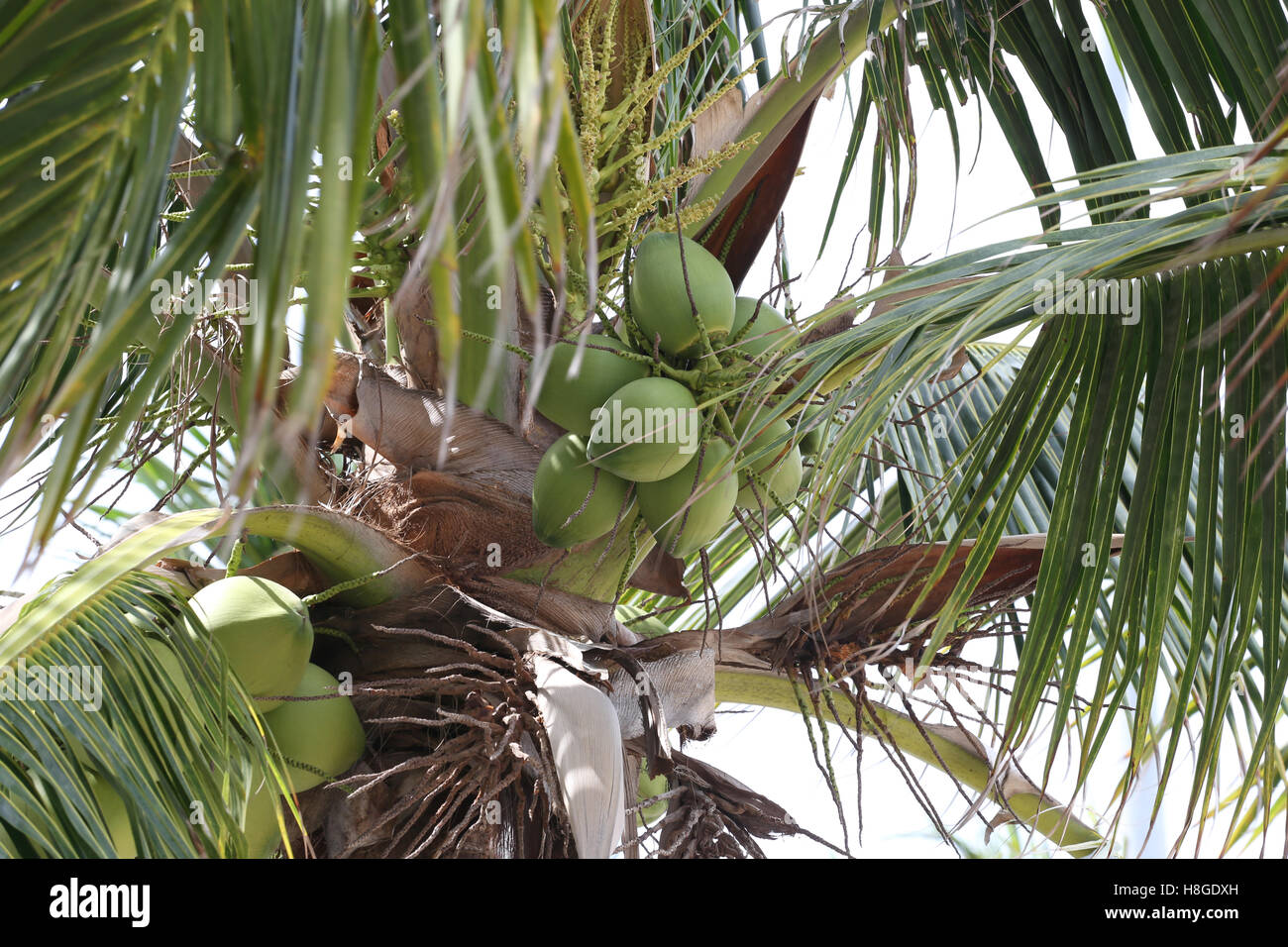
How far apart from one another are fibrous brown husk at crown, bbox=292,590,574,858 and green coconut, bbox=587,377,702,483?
0.26 metres

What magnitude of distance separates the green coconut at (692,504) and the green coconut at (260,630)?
435 mm

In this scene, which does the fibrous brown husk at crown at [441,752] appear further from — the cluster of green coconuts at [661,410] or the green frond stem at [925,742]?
the green frond stem at [925,742]

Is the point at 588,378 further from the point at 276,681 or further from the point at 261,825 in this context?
the point at 261,825

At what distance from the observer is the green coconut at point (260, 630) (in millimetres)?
1263

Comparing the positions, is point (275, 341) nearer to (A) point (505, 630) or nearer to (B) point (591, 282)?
(B) point (591, 282)

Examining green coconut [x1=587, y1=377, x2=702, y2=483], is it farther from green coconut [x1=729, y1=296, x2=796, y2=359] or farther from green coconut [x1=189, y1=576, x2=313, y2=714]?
green coconut [x1=189, y1=576, x2=313, y2=714]

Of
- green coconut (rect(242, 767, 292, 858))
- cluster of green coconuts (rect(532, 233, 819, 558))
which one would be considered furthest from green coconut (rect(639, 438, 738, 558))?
green coconut (rect(242, 767, 292, 858))

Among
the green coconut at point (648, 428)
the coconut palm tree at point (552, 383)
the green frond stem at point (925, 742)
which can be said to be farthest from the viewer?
the green frond stem at point (925, 742)

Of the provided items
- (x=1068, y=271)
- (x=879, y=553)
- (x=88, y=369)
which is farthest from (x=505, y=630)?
(x=88, y=369)

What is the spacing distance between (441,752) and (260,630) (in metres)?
0.25

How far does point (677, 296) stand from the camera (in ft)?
4.34

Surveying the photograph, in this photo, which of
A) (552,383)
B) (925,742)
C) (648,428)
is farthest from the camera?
(925,742)

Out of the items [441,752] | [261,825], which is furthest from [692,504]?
[261,825]

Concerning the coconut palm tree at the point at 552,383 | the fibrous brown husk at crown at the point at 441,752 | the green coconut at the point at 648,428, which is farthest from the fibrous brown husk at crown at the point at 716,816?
the green coconut at the point at 648,428
